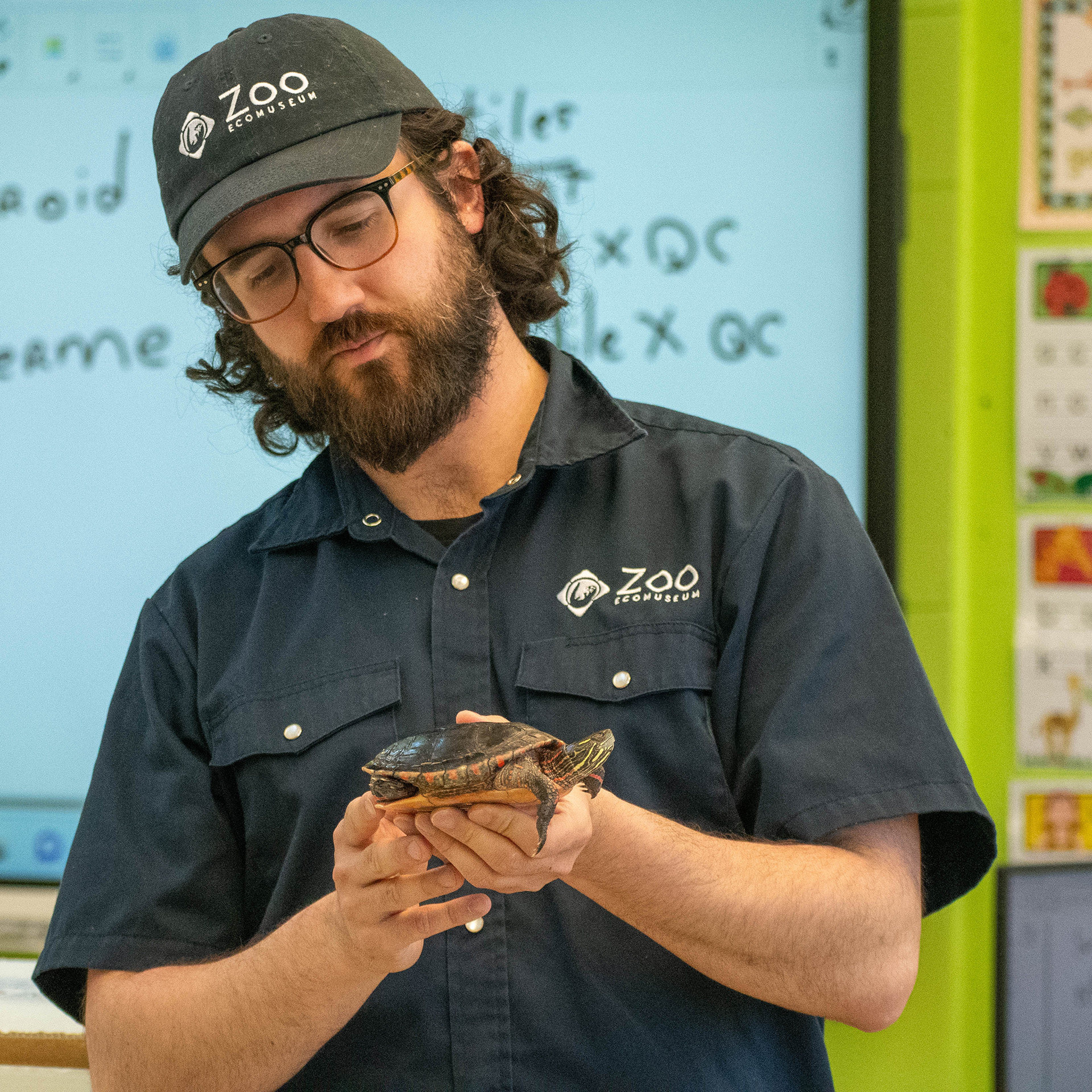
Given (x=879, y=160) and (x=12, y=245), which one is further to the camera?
(x=12, y=245)

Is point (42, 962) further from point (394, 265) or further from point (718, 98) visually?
point (718, 98)

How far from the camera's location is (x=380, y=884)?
2.91 ft

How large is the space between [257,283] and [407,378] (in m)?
0.21

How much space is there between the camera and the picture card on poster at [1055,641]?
1.60 meters

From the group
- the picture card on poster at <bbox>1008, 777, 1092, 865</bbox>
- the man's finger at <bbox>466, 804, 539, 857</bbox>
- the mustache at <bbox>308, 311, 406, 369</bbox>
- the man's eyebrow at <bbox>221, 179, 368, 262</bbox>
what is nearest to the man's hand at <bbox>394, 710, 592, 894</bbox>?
the man's finger at <bbox>466, 804, 539, 857</bbox>

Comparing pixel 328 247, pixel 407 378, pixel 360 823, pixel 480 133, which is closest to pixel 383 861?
pixel 360 823

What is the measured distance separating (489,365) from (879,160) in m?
0.78

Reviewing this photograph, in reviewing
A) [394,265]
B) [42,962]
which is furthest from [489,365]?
[42,962]

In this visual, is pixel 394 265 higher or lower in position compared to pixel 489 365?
higher

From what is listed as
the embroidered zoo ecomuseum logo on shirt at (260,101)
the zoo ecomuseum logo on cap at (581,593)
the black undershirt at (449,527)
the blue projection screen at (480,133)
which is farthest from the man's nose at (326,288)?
the blue projection screen at (480,133)

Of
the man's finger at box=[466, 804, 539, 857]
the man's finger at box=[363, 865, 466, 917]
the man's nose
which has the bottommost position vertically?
the man's finger at box=[363, 865, 466, 917]

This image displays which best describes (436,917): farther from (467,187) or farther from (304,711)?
(467,187)

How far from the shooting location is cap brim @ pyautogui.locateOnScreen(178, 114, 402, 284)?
3.50ft

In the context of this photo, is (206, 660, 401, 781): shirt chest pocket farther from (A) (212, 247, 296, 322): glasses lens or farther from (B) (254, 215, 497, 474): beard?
(A) (212, 247, 296, 322): glasses lens
